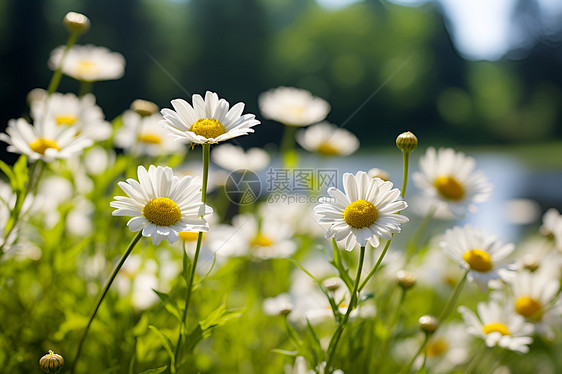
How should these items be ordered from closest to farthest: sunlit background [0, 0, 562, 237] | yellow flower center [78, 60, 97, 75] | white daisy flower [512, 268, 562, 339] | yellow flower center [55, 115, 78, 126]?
white daisy flower [512, 268, 562, 339] → yellow flower center [55, 115, 78, 126] → yellow flower center [78, 60, 97, 75] → sunlit background [0, 0, 562, 237]

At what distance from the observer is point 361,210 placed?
1.79ft

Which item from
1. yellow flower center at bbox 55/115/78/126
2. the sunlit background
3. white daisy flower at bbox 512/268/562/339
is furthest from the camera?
the sunlit background

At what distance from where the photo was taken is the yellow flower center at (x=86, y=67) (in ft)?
3.25

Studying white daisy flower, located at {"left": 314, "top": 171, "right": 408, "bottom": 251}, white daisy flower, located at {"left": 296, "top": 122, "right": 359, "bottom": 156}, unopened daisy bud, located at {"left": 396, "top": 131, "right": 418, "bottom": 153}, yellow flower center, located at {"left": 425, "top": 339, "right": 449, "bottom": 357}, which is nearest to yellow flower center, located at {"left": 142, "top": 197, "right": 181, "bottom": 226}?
white daisy flower, located at {"left": 314, "top": 171, "right": 408, "bottom": 251}

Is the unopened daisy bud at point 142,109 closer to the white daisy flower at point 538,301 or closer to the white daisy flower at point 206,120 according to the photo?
the white daisy flower at point 206,120

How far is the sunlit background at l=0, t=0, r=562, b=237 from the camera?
21.4 feet

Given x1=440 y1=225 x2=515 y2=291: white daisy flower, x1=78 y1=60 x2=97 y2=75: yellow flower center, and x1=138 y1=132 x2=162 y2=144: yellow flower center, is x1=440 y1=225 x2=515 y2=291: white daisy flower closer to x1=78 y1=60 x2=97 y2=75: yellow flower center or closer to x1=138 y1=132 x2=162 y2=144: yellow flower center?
x1=138 y1=132 x2=162 y2=144: yellow flower center

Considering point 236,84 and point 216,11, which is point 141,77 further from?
point 216,11

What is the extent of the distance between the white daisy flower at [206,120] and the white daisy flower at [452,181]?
13.4 inches

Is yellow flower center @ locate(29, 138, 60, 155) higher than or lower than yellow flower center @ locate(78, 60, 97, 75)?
lower

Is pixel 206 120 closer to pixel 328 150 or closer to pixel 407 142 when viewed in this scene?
pixel 407 142

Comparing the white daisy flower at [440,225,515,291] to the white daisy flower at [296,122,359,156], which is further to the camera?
the white daisy flower at [296,122,359,156]

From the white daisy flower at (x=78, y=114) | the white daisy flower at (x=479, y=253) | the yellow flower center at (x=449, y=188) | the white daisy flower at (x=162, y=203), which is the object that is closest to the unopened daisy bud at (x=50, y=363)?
the white daisy flower at (x=162, y=203)

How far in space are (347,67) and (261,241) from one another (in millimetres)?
9755
